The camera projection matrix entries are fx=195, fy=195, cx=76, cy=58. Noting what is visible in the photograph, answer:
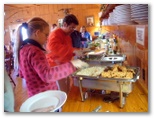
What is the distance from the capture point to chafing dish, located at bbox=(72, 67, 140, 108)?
124 cm

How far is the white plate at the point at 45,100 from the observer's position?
4.48ft

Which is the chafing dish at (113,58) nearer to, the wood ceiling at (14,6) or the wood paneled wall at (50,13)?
the wood paneled wall at (50,13)

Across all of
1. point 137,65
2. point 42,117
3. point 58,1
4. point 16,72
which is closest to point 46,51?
point 16,72

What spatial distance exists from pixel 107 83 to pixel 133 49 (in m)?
0.33

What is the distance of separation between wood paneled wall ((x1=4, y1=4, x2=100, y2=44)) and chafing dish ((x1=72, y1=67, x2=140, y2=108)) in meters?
0.33

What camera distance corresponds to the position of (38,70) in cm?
120

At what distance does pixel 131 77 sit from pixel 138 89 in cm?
17

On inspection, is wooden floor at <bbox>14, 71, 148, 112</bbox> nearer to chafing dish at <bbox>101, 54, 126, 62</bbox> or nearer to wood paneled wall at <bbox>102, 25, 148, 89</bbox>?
wood paneled wall at <bbox>102, 25, 148, 89</bbox>

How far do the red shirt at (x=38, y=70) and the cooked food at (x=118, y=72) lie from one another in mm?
231

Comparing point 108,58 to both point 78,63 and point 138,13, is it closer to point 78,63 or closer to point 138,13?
point 78,63

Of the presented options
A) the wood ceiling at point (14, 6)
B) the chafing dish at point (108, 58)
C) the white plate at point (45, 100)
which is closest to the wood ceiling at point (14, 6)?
the wood ceiling at point (14, 6)

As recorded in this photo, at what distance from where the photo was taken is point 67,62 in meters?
1.29

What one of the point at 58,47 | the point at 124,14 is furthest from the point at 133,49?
the point at 58,47

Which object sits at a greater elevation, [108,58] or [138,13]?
[138,13]
